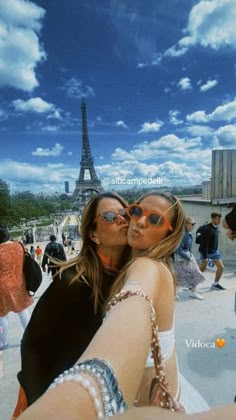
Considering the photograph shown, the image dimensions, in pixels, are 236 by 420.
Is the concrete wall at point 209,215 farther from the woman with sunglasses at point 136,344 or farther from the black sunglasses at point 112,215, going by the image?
the woman with sunglasses at point 136,344

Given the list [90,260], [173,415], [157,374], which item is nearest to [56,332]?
[90,260]

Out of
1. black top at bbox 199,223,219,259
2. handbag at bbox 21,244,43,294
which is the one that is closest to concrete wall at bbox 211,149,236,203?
black top at bbox 199,223,219,259

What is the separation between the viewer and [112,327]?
639 mm

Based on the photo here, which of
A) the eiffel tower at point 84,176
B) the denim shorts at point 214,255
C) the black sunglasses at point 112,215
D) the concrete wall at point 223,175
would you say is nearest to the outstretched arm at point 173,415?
the black sunglasses at point 112,215

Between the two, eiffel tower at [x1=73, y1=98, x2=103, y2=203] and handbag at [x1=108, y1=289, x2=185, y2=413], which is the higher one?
eiffel tower at [x1=73, y1=98, x2=103, y2=203]

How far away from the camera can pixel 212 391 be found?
79.2 inches

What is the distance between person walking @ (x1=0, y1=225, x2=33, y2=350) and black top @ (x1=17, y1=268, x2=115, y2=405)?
189cm

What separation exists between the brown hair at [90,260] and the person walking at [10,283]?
1.77m

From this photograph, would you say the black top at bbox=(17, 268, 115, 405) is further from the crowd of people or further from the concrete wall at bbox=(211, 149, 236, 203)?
the concrete wall at bbox=(211, 149, 236, 203)

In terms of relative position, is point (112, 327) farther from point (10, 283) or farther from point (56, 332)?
point (10, 283)

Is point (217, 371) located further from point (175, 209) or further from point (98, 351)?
point (98, 351)

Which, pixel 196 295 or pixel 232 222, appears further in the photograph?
pixel 196 295

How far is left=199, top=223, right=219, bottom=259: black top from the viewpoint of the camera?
4.70m

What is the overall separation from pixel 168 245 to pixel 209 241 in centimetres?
399
